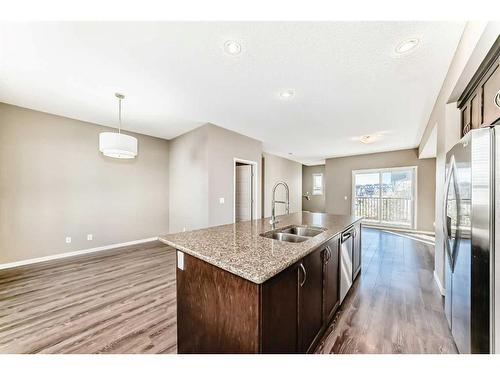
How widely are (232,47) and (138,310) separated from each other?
108 inches

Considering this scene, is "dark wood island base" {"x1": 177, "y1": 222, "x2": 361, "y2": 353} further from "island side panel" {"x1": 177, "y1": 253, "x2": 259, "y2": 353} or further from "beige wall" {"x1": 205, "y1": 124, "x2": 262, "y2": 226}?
"beige wall" {"x1": 205, "y1": 124, "x2": 262, "y2": 226}

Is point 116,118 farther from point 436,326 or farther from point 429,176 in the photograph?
point 429,176

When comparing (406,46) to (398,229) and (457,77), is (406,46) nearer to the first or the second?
(457,77)

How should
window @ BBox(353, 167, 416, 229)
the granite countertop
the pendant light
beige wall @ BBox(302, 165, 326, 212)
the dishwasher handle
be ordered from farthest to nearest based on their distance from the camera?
1. beige wall @ BBox(302, 165, 326, 212)
2. window @ BBox(353, 167, 416, 229)
3. the pendant light
4. the dishwasher handle
5. the granite countertop

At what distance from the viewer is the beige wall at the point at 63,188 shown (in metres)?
3.21

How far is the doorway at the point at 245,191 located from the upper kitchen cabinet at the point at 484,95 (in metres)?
3.67

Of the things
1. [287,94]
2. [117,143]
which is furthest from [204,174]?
[287,94]

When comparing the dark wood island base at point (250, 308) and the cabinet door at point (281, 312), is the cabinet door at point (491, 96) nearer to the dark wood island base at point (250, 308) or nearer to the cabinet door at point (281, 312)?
the dark wood island base at point (250, 308)

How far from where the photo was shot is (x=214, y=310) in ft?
3.80

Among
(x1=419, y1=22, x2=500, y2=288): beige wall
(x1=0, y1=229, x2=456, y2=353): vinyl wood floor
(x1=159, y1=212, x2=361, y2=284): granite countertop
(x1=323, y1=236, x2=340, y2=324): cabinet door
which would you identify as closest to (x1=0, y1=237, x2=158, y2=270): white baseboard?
(x1=0, y1=229, x2=456, y2=353): vinyl wood floor

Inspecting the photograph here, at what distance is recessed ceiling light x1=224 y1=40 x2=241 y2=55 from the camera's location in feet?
5.91

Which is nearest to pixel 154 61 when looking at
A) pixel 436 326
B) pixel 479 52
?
pixel 479 52

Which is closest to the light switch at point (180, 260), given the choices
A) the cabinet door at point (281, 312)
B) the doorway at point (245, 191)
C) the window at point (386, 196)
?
the cabinet door at point (281, 312)

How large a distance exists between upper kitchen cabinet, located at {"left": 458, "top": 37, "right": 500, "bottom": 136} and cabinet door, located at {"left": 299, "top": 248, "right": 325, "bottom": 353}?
1697 mm
